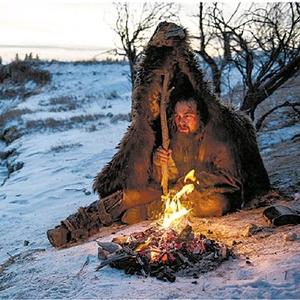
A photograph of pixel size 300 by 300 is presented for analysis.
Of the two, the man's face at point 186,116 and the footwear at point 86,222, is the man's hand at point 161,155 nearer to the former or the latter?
the man's face at point 186,116

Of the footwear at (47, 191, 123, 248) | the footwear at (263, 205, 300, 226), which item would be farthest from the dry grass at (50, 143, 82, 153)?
the footwear at (263, 205, 300, 226)

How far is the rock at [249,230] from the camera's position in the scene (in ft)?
14.5

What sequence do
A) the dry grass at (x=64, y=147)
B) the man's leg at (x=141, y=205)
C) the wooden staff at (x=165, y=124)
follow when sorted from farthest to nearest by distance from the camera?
the dry grass at (x=64, y=147)
the man's leg at (x=141, y=205)
the wooden staff at (x=165, y=124)

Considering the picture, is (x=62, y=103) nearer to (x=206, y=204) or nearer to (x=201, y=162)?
(x=201, y=162)

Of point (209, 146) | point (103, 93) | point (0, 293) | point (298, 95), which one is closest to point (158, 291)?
point (0, 293)

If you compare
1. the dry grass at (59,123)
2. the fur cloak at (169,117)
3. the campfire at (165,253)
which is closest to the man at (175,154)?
the fur cloak at (169,117)

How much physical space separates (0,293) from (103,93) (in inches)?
838

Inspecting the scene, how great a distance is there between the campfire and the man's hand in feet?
3.38

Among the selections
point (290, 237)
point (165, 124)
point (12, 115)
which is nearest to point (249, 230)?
point (290, 237)

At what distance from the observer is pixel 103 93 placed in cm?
2483

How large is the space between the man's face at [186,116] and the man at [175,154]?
11mm

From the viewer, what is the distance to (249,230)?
4.46 m

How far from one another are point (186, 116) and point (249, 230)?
4.82ft

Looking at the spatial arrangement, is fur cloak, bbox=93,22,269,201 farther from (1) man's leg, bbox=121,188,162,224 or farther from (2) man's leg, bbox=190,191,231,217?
(2) man's leg, bbox=190,191,231,217
